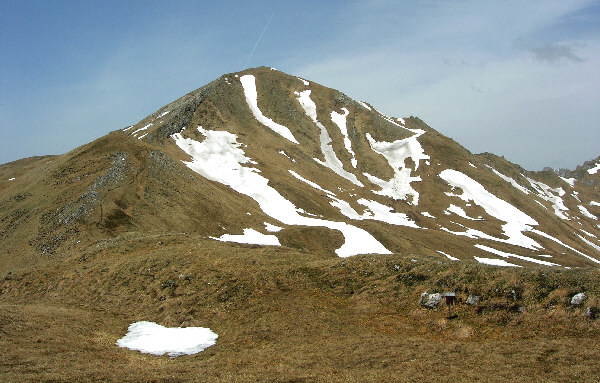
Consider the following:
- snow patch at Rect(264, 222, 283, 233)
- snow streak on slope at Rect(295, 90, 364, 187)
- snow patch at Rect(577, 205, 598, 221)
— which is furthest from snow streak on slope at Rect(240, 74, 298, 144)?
snow patch at Rect(577, 205, 598, 221)

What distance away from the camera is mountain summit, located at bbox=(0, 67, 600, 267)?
59.8m

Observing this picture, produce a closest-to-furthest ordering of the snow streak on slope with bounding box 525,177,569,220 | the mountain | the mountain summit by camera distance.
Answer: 1. the mountain
2. the mountain summit
3. the snow streak on slope with bounding box 525,177,569,220

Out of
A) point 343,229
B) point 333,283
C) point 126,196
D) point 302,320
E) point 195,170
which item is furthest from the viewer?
point 195,170

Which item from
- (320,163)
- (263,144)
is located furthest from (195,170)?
(320,163)

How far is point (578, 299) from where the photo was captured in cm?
2095

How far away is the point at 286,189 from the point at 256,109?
6087 cm

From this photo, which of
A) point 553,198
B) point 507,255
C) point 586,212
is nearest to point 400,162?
point 507,255

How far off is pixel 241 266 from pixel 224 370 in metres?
14.8

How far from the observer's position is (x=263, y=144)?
120250mm

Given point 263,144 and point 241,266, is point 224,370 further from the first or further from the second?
point 263,144

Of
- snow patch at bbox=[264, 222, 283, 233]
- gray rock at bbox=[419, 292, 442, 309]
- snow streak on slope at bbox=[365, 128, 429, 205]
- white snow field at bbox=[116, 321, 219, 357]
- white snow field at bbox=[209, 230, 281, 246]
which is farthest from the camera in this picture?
snow streak on slope at bbox=[365, 128, 429, 205]

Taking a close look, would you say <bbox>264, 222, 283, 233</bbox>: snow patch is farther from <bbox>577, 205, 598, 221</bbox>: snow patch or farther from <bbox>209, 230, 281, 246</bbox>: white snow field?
<bbox>577, 205, 598, 221</bbox>: snow patch

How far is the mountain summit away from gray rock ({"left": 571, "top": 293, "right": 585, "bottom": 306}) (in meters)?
41.8

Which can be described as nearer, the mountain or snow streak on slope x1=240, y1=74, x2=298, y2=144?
the mountain
